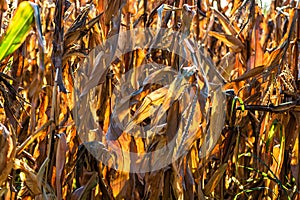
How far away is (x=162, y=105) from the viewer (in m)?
0.89

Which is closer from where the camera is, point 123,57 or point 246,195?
point 123,57

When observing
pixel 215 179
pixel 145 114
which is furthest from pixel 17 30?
pixel 215 179

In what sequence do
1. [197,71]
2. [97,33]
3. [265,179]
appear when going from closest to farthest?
[197,71]
[97,33]
[265,179]

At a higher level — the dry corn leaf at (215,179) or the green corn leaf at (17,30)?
the green corn leaf at (17,30)

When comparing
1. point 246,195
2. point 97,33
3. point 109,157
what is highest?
point 97,33

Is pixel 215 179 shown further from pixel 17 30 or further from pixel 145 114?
pixel 17 30

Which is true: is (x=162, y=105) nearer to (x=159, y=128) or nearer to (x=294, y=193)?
(x=159, y=128)

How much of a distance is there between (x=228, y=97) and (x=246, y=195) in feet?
0.89

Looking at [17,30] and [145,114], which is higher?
[17,30]

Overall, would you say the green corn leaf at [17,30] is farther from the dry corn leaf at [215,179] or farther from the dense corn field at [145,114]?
the dry corn leaf at [215,179]

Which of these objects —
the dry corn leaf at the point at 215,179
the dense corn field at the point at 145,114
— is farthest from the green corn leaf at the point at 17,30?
the dry corn leaf at the point at 215,179

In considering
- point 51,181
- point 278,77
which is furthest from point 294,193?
point 51,181

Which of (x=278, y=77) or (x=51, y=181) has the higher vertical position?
(x=278, y=77)

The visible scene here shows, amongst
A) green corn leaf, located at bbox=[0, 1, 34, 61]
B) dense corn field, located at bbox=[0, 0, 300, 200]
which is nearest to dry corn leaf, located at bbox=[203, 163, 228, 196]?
dense corn field, located at bbox=[0, 0, 300, 200]
